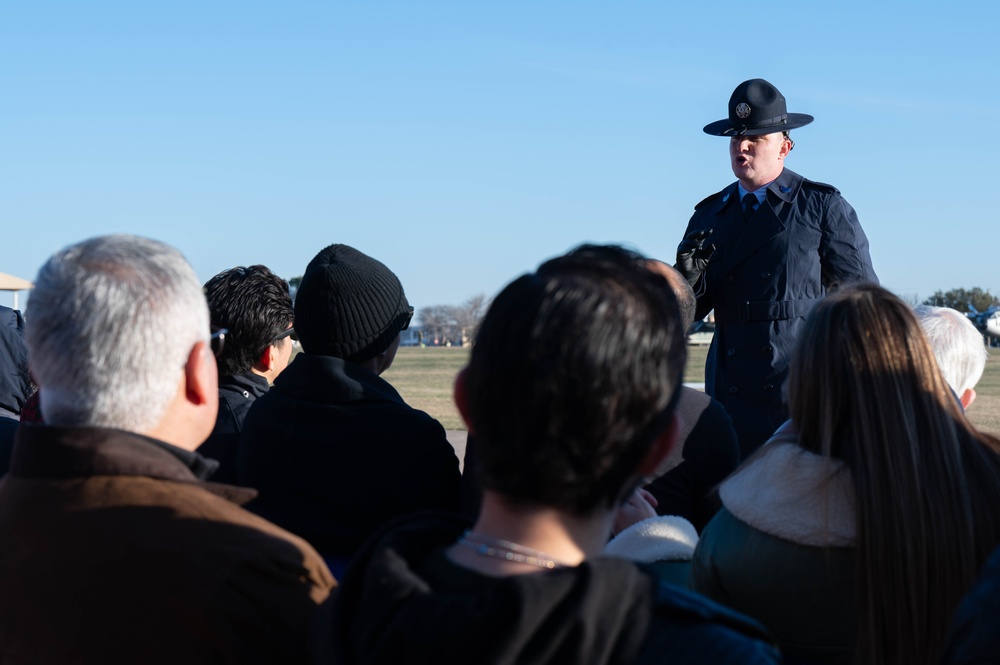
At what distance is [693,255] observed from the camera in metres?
5.25

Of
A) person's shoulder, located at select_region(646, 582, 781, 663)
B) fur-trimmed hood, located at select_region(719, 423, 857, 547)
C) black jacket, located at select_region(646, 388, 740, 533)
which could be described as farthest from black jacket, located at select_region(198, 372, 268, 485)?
person's shoulder, located at select_region(646, 582, 781, 663)

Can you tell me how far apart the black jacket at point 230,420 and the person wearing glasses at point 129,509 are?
1.60 meters

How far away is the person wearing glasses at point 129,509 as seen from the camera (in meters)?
1.77

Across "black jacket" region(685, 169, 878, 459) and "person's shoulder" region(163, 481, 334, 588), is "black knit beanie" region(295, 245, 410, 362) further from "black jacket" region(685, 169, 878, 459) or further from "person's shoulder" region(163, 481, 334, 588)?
"black jacket" region(685, 169, 878, 459)

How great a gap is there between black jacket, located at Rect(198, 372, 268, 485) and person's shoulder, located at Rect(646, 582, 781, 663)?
2.38 metres

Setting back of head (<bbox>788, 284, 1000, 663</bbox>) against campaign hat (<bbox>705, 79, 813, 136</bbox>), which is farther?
campaign hat (<bbox>705, 79, 813, 136</bbox>)

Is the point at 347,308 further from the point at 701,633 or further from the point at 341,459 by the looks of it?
the point at 701,633

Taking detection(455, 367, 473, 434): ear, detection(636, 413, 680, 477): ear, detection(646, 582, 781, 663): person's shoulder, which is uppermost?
detection(455, 367, 473, 434): ear

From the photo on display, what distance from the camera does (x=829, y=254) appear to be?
5.34 m

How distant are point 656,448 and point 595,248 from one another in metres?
0.33

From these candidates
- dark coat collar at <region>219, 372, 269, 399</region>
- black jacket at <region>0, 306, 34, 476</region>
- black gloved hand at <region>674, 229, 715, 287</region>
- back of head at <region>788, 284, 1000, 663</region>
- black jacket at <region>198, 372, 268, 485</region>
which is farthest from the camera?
black jacket at <region>0, 306, 34, 476</region>

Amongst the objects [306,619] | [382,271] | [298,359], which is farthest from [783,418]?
[306,619]

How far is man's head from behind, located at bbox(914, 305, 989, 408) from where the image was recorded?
3057 mm

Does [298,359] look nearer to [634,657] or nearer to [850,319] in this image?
[850,319]
